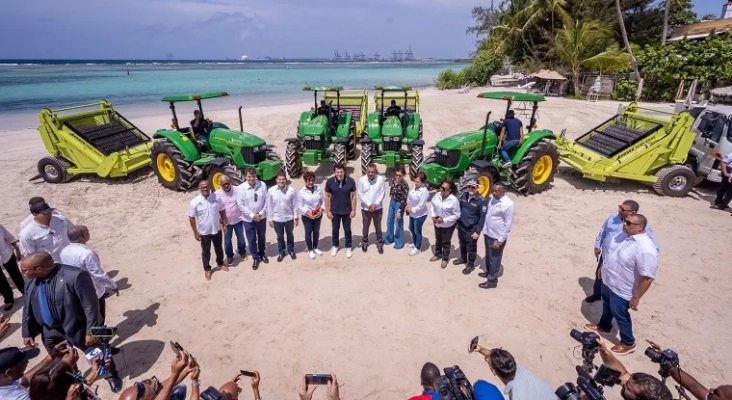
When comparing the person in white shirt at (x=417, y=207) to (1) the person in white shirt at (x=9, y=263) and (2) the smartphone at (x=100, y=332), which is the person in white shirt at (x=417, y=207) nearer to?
(2) the smartphone at (x=100, y=332)

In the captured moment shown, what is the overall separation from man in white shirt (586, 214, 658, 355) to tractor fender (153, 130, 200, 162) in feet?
24.4

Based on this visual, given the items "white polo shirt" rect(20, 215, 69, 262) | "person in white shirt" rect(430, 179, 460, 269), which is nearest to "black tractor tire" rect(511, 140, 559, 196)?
"person in white shirt" rect(430, 179, 460, 269)

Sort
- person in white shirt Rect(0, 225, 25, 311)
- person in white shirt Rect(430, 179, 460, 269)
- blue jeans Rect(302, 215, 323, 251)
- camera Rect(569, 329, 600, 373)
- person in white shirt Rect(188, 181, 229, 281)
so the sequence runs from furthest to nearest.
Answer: blue jeans Rect(302, 215, 323, 251), person in white shirt Rect(430, 179, 460, 269), person in white shirt Rect(188, 181, 229, 281), person in white shirt Rect(0, 225, 25, 311), camera Rect(569, 329, 600, 373)

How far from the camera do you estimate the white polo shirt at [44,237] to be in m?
3.94

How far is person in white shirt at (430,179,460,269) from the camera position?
16.3 feet

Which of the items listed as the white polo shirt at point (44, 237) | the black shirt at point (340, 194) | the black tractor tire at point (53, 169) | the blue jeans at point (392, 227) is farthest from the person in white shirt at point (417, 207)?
the black tractor tire at point (53, 169)

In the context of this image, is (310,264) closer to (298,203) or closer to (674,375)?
(298,203)

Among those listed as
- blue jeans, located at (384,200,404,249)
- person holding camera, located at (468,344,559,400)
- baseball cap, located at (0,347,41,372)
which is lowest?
blue jeans, located at (384,200,404,249)

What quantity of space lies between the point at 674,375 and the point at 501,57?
30348mm

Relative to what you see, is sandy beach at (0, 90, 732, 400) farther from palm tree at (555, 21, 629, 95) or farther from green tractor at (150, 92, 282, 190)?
palm tree at (555, 21, 629, 95)

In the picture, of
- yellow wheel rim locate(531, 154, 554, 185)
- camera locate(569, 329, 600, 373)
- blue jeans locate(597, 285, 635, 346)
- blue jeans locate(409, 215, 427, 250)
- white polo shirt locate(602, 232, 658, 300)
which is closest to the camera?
camera locate(569, 329, 600, 373)

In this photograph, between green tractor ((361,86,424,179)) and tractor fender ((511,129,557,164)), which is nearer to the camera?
tractor fender ((511,129,557,164))

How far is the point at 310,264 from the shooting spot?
542cm

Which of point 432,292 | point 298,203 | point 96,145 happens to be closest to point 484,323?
point 432,292
